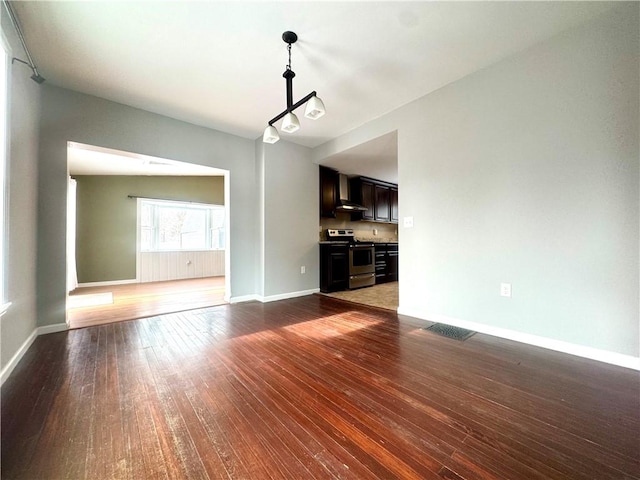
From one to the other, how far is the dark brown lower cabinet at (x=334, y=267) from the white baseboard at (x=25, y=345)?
3.40m

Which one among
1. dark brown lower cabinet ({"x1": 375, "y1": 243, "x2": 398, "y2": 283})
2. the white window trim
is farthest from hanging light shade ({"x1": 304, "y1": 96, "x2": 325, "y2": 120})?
the white window trim

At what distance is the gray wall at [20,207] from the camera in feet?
5.93

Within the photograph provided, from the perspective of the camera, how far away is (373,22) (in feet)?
6.11

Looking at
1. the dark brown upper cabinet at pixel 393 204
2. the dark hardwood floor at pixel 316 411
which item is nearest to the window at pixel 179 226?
the dark hardwood floor at pixel 316 411

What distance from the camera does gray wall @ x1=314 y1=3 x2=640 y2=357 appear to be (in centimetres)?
177

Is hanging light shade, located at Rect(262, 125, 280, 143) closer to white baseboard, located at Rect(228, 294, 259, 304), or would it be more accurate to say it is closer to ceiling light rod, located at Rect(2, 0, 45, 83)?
ceiling light rod, located at Rect(2, 0, 45, 83)

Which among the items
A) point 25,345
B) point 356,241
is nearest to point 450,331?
point 356,241

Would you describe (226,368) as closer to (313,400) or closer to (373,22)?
(313,400)

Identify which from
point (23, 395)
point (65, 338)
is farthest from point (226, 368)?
point (65, 338)

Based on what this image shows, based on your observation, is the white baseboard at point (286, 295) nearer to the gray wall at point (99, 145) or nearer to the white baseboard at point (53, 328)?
the gray wall at point (99, 145)

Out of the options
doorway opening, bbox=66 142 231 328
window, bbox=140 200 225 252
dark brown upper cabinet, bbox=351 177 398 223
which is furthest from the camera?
window, bbox=140 200 225 252

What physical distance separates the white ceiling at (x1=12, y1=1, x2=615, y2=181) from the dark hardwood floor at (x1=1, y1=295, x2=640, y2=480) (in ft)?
8.50

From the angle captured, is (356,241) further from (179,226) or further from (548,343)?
(179,226)

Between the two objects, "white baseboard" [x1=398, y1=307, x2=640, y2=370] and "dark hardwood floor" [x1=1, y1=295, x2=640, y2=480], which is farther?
"white baseboard" [x1=398, y1=307, x2=640, y2=370]
